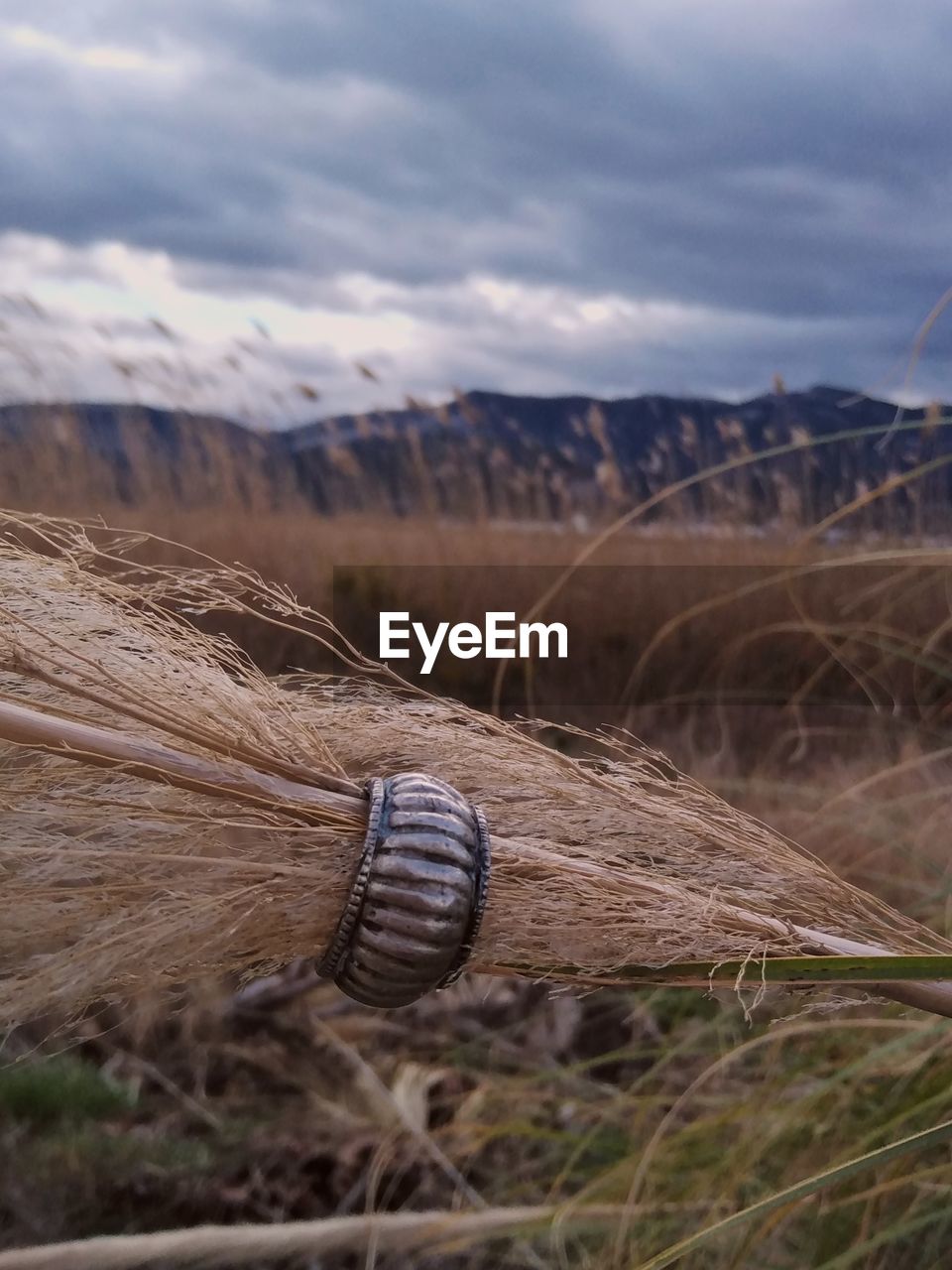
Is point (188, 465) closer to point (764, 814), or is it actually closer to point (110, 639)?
point (764, 814)

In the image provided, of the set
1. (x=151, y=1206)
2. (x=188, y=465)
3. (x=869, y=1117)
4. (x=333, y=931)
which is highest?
(x=188, y=465)

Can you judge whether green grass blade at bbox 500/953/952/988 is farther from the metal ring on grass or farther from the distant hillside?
the distant hillside

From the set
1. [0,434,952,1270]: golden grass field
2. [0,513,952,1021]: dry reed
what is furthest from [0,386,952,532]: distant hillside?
[0,513,952,1021]: dry reed

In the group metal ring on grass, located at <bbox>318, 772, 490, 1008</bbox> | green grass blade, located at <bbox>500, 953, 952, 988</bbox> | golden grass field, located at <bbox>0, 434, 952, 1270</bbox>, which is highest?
metal ring on grass, located at <bbox>318, 772, 490, 1008</bbox>

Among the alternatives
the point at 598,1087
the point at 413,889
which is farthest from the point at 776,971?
the point at 598,1087

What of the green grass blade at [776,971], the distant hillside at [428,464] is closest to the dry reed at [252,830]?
the green grass blade at [776,971]

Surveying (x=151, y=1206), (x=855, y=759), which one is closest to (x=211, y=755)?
(x=151, y=1206)
